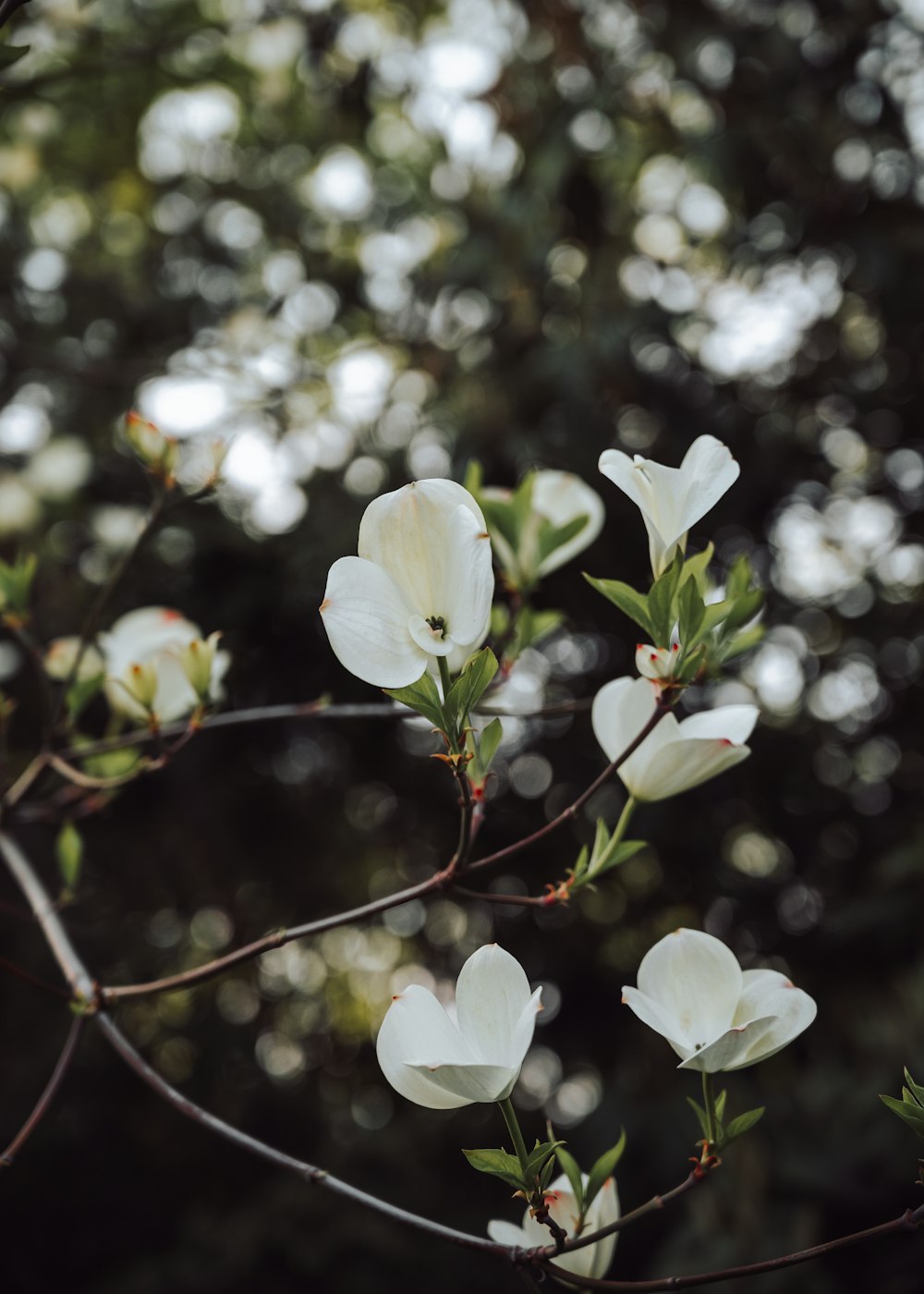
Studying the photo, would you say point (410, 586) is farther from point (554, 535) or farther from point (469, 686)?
point (554, 535)

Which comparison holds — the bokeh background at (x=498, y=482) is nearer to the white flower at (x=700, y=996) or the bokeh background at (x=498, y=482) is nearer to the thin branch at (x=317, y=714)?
the thin branch at (x=317, y=714)

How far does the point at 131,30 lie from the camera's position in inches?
62.9

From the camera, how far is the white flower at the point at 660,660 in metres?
0.31

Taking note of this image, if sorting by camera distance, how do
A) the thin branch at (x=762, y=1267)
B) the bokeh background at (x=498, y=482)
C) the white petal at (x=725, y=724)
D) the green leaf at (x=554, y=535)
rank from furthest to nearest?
the bokeh background at (x=498, y=482) → the green leaf at (x=554, y=535) → the white petal at (x=725, y=724) → the thin branch at (x=762, y=1267)

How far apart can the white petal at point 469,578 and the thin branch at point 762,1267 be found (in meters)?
0.18

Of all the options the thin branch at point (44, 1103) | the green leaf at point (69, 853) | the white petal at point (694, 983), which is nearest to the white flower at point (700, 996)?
the white petal at point (694, 983)

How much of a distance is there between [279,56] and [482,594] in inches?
76.1

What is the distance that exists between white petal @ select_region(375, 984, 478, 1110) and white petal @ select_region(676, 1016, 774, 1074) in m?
0.07

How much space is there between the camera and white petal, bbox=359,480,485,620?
0.30 m

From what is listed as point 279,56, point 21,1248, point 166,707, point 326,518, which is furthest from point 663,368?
point 21,1248

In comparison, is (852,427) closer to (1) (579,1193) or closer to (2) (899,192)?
(2) (899,192)

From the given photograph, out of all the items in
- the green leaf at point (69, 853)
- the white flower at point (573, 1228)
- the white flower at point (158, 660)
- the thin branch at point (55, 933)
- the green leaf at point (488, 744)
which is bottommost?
the green leaf at point (69, 853)

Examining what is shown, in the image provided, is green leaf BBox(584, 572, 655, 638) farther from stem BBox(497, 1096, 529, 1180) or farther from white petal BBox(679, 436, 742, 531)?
stem BBox(497, 1096, 529, 1180)

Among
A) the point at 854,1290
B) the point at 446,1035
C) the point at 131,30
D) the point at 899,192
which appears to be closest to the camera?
the point at 446,1035
